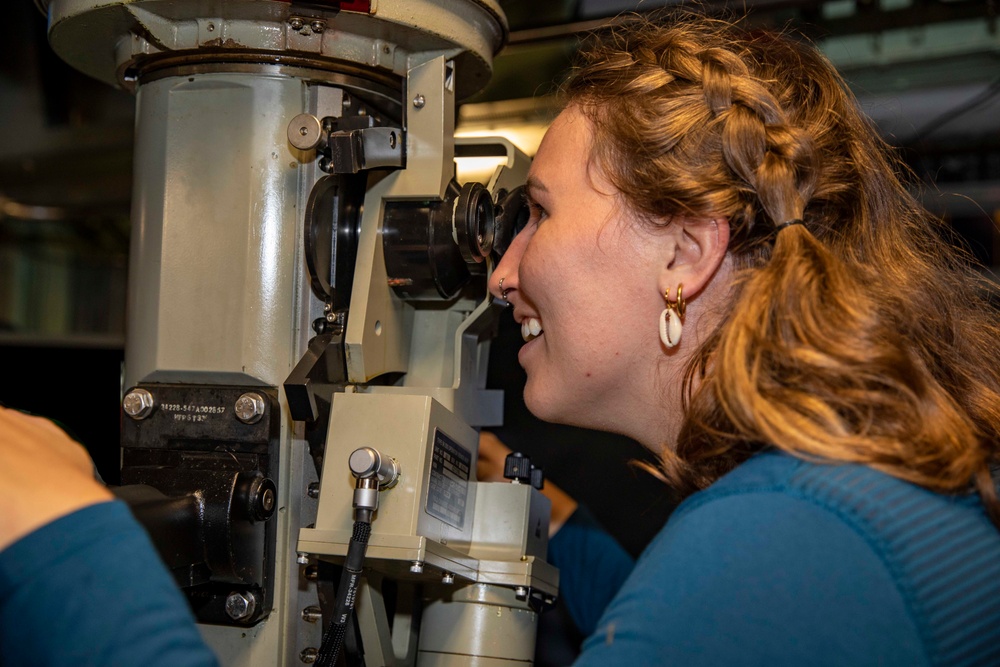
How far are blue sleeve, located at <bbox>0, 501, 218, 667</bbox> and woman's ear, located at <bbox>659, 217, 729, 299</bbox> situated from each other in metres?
0.66

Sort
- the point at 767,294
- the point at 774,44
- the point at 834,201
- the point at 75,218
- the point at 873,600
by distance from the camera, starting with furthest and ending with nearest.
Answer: the point at 75,218 < the point at 774,44 < the point at 834,201 < the point at 767,294 < the point at 873,600

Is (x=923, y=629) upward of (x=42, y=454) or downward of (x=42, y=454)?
downward

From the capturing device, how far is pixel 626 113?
1141 mm

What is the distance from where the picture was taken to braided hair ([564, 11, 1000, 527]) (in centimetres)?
90

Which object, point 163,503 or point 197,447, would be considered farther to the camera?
point 197,447

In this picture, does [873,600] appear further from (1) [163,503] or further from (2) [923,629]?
(1) [163,503]

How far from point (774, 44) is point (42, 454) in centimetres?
101

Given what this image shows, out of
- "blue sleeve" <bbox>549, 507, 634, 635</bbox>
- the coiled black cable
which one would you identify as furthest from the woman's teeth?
"blue sleeve" <bbox>549, 507, 634, 635</bbox>

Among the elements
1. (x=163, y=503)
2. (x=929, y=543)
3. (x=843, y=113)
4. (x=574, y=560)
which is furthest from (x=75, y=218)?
(x=929, y=543)

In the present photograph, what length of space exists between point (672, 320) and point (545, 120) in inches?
28.7

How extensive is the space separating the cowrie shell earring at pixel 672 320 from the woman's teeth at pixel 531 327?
21 cm

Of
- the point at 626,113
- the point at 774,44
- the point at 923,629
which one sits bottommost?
the point at 923,629

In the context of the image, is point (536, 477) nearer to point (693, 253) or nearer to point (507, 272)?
point (507, 272)

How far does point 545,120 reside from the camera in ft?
5.57
